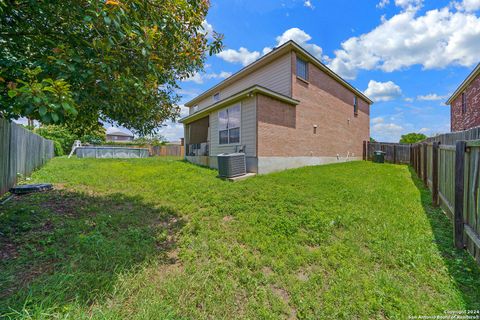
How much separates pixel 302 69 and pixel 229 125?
16.1ft

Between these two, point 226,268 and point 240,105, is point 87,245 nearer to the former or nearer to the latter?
point 226,268

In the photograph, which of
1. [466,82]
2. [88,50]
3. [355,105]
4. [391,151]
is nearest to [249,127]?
[88,50]

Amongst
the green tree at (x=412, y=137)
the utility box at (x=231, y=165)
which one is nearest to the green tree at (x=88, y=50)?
the utility box at (x=231, y=165)

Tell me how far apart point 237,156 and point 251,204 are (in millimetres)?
3559

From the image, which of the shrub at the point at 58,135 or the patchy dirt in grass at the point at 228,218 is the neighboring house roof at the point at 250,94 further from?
the shrub at the point at 58,135

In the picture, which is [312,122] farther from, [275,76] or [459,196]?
[459,196]

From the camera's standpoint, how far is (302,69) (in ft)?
36.9

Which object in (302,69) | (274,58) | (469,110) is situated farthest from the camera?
(469,110)

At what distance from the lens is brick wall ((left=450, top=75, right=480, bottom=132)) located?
14055mm

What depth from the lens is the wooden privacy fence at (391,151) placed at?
50.1 ft

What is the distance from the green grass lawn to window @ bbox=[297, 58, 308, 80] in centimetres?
790

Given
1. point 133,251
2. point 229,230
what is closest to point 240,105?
point 229,230

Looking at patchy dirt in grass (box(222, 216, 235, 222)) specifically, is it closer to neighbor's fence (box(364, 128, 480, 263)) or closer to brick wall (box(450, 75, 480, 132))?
neighbor's fence (box(364, 128, 480, 263))

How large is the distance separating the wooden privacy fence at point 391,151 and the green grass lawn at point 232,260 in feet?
41.0
